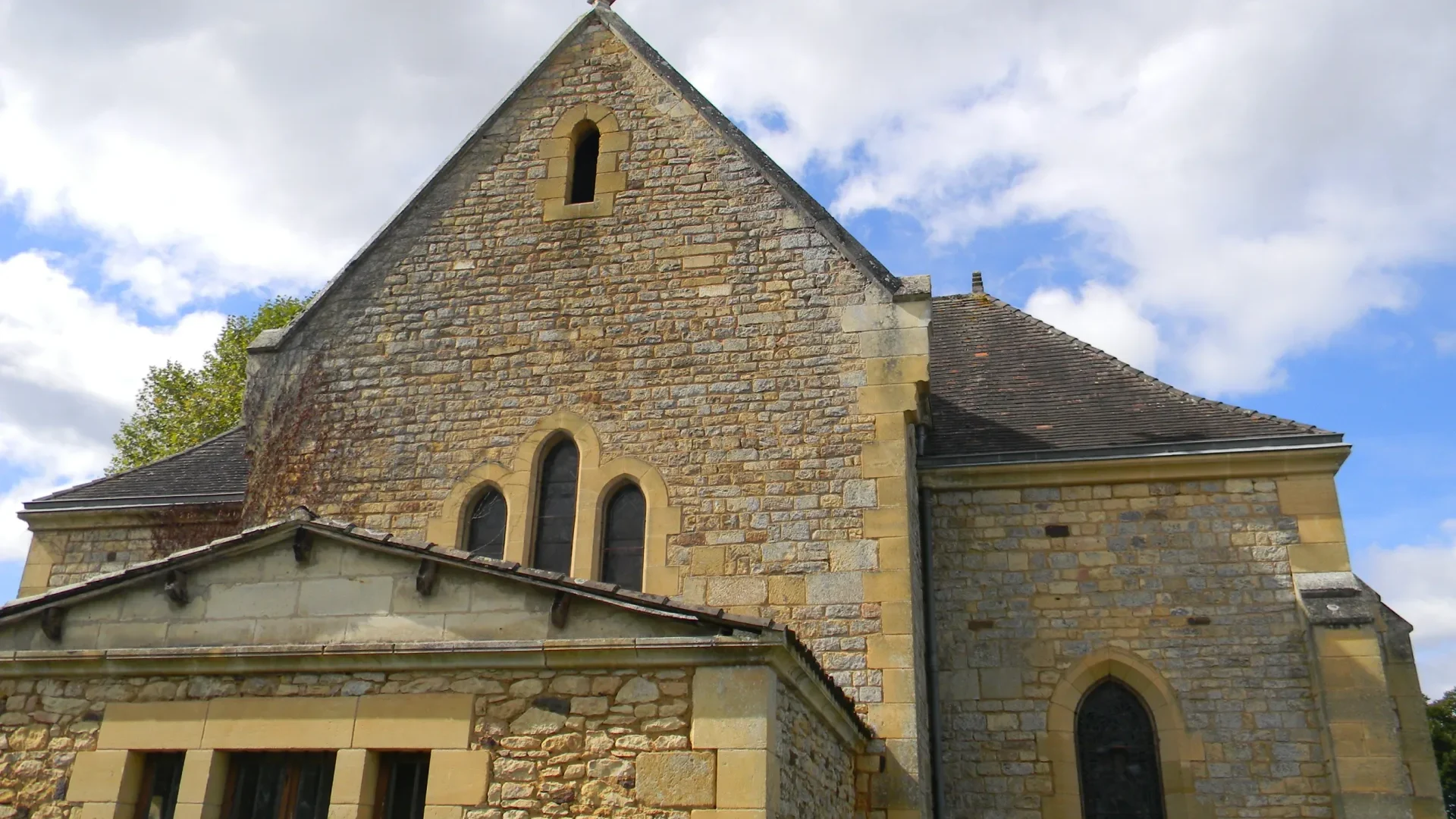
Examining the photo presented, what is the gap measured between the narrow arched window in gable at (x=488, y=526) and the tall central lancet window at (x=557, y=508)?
1.02ft

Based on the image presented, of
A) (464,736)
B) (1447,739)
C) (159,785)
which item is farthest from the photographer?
(1447,739)

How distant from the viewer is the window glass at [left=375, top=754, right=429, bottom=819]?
624 cm

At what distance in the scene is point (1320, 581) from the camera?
976 centimetres

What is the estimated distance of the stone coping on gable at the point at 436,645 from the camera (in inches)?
234

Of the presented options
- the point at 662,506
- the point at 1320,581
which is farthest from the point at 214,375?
the point at 1320,581

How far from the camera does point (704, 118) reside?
10.9 meters

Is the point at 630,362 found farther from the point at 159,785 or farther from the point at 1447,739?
the point at 1447,739

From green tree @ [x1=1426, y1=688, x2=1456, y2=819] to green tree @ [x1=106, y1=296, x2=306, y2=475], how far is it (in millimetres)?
28971

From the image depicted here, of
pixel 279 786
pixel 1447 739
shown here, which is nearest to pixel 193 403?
pixel 279 786

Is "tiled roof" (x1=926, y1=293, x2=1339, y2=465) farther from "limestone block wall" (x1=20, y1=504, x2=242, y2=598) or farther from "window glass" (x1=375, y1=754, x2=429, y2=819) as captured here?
"limestone block wall" (x1=20, y1=504, x2=242, y2=598)

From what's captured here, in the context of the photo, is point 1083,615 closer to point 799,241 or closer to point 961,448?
point 961,448

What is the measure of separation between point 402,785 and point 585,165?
6.71 meters

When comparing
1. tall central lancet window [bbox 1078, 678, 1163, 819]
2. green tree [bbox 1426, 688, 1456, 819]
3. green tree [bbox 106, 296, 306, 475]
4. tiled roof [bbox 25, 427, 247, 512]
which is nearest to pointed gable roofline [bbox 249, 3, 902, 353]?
tiled roof [bbox 25, 427, 247, 512]

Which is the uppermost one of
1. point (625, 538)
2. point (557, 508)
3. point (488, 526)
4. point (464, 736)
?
Result: point (557, 508)
